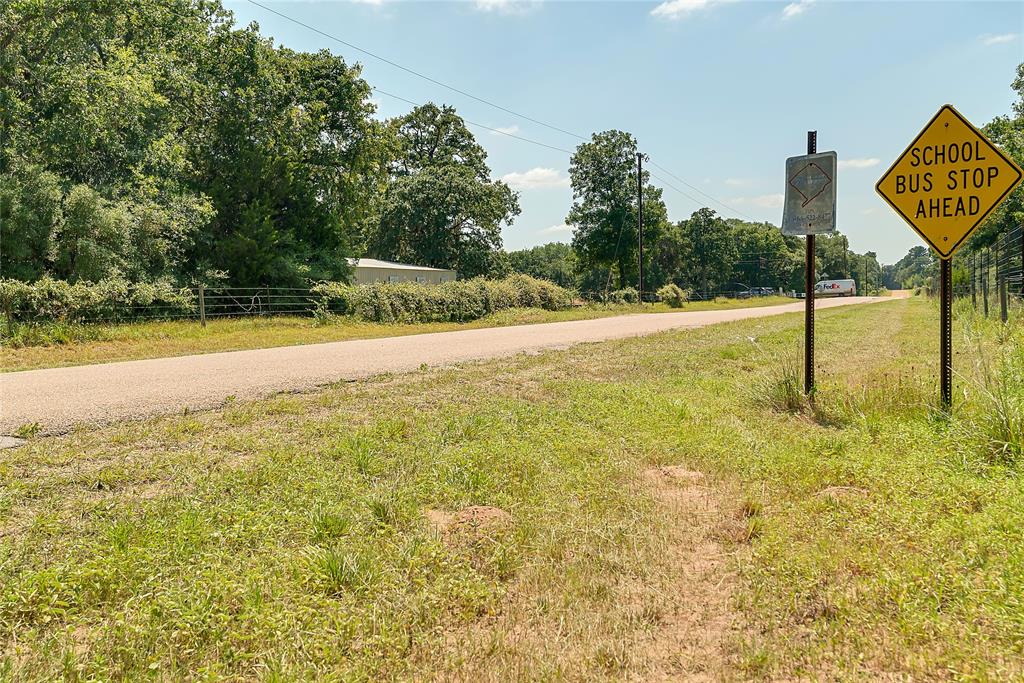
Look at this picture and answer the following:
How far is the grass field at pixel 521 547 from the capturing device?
2.23 metres

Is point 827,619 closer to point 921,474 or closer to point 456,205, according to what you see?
point 921,474

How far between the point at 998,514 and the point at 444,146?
Answer: 5809 centimetres

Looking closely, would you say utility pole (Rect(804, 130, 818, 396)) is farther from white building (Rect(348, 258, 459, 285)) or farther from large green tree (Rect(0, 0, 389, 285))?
white building (Rect(348, 258, 459, 285))

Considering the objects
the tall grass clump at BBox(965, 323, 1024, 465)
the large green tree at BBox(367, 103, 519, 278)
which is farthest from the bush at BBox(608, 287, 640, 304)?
the tall grass clump at BBox(965, 323, 1024, 465)

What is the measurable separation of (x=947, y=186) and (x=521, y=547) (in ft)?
18.1

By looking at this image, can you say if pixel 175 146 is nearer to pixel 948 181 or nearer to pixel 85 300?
pixel 85 300

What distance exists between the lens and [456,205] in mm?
46000

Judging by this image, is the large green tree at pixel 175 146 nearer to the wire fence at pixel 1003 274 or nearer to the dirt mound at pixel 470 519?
the dirt mound at pixel 470 519

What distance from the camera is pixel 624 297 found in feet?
145

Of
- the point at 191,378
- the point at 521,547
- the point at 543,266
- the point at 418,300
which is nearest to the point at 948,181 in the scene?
the point at 521,547

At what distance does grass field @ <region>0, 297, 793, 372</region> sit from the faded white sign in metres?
11.9

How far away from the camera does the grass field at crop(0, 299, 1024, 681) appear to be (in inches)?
87.7

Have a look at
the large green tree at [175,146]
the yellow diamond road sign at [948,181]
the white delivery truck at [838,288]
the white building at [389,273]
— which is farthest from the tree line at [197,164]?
the white delivery truck at [838,288]

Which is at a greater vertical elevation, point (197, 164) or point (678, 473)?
point (197, 164)
